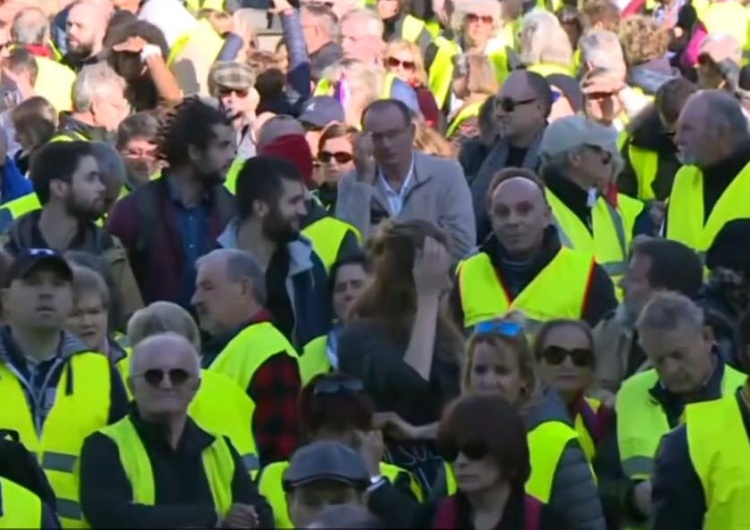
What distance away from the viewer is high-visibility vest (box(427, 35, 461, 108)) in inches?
681

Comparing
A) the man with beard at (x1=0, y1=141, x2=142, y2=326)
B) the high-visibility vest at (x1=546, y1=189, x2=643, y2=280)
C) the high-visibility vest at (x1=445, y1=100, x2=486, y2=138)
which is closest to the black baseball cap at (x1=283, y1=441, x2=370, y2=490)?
the man with beard at (x1=0, y1=141, x2=142, y2=326)

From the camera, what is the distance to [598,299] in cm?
1031

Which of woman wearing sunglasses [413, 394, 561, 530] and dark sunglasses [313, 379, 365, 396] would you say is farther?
dark sunglasses [313, 379, 365, 396]

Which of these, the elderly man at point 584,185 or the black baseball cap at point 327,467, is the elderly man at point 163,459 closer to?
the black baseball cap at point 327,467

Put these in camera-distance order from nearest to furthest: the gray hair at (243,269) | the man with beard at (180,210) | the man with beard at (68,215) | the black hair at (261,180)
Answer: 1. the gray hair at (243,269)
2. the black hair at (261,180)
3. the man with beard at (68,215)
4. the man with beard at (180,210)

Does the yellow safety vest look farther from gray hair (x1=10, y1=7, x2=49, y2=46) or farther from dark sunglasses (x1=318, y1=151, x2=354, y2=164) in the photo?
gray hair (x1=10, y1=7, x2=49, y2=46)

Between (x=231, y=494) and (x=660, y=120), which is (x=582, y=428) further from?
(x=660, y=120)

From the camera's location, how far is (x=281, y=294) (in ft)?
34.9

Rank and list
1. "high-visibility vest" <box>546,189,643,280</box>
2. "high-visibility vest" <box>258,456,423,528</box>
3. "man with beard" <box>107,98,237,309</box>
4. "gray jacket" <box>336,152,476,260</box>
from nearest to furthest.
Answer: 1. "high-visibility vest" <box>258,456,423,528</box>
2. "man with beard" <box>107,98,237,309</box>
3. "high-visibility vest" <box>546,189,643,280</box>
4. "gray jacket" <box>336,152,476,260</box>

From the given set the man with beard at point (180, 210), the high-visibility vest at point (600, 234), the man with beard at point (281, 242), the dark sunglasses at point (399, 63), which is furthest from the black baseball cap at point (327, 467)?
the dark sunglasses at point (399, 63)

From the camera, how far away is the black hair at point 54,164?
10.8 metres

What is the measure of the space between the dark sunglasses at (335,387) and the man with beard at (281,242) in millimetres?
2276

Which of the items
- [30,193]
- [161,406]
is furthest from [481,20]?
[161,406]

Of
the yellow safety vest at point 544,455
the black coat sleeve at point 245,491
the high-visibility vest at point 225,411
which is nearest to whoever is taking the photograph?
the black coat sleeve at point 245,491
